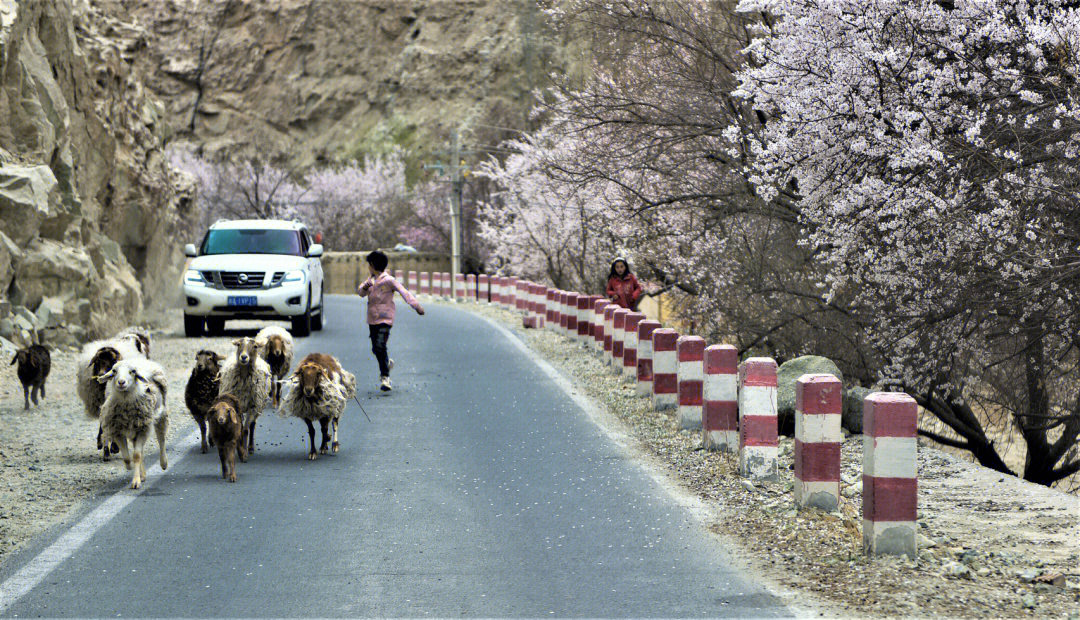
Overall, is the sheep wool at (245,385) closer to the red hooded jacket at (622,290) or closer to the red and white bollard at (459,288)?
the red hooded jacket at (622,290)

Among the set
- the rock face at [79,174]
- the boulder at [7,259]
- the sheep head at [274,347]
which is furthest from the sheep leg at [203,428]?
the rock face at [79,174]

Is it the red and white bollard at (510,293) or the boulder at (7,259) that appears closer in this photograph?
the boulder at (7,259)

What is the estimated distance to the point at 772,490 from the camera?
30.3 ft

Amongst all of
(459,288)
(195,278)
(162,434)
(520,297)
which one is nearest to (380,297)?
(162,434)

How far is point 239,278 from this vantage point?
24375 mm

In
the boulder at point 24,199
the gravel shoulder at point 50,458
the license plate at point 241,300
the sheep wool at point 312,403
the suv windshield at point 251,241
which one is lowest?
the gravel shoulder at point 50,458

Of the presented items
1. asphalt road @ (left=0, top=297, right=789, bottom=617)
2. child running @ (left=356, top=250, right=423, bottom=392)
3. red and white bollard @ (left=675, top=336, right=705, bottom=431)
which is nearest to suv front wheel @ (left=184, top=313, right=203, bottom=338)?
child running @ (left=356, top=250, right=423, bottom=392)

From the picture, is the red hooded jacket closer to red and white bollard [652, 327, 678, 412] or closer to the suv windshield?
red and white bollard [652, 327, 678, 412]

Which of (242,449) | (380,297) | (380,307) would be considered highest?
(380,297)

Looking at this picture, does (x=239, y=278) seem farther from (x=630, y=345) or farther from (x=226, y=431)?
(x=226, y=431)

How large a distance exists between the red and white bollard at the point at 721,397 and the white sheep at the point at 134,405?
13.9 ft

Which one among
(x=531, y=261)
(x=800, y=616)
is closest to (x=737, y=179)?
(x=800, y=616)

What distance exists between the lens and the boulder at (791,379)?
A: 12.1 metres

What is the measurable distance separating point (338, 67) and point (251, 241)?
7880cm
